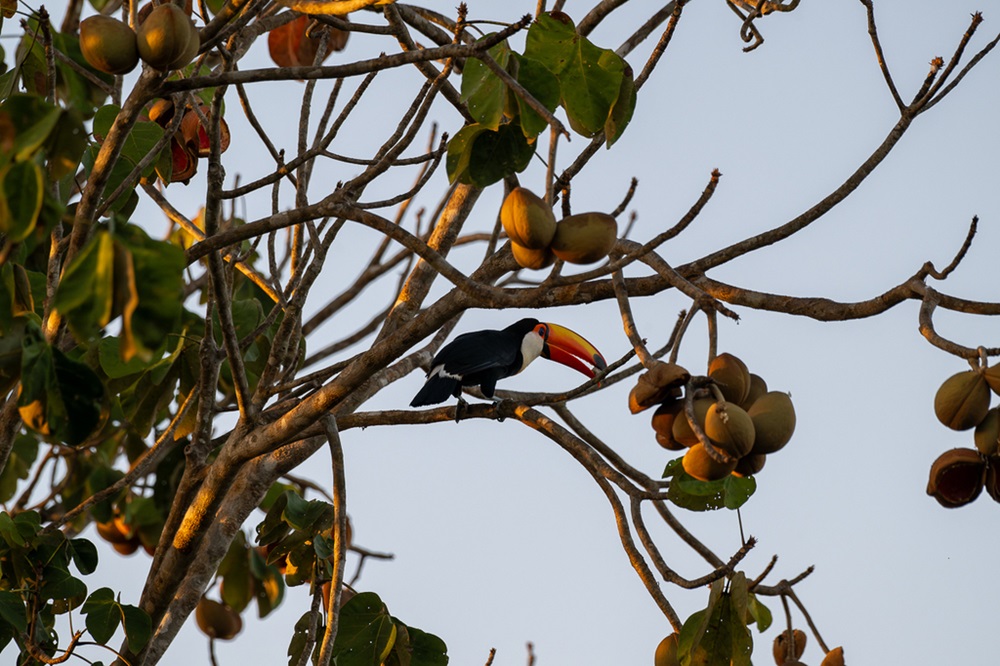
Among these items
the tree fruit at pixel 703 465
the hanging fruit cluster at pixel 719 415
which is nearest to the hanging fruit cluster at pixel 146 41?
the hanging fruit cluster at pixel 719 415

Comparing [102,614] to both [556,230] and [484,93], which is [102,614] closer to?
[484,93]

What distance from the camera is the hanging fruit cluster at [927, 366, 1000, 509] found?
1710 mm

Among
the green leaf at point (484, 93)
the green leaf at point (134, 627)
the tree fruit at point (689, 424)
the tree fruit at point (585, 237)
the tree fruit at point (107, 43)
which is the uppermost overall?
the green leaf at point (484, 93)

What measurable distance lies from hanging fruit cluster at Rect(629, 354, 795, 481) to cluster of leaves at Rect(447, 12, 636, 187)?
85 cm

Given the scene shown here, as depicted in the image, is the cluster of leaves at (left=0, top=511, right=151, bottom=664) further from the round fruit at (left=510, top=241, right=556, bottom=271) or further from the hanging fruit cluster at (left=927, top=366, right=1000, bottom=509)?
the hanging fruit cluster at (left=927, top=366, right=1000, bottom=509)

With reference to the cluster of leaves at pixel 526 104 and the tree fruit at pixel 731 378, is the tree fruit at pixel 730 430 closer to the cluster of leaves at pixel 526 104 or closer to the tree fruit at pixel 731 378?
the tree fruit at pixel 731 378

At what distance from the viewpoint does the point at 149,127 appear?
3.23 m

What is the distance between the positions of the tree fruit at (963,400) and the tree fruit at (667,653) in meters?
1.09

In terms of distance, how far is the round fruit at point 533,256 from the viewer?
2.06m

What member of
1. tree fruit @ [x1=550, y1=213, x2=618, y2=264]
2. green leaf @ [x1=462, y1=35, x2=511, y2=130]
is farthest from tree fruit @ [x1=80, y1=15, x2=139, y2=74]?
tree fruit @ [x1=550, y1=213, x2=618, y2=264]

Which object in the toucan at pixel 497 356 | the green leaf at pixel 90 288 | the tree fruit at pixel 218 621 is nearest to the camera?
the green leaf at pixel 90 288

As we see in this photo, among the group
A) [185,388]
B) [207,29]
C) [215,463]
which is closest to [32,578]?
[215,463]

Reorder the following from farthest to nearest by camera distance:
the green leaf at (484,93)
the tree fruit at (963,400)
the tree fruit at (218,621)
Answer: the tree fruit at (218,621) → the green leaf at (484,93) → the tree fruit at (963,400)

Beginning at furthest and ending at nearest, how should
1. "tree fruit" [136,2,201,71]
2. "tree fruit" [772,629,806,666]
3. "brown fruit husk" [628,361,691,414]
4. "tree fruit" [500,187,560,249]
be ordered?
"tree fruit" [772,629,806,666] → "tree fruit" [136,2,201,71] → "tree fruit" [500,187,560,249] → "brown fruit husk" [628,361,691,414]
